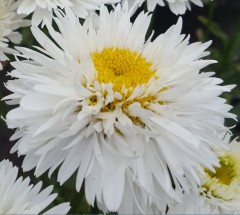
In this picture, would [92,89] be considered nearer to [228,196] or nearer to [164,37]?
[164,37]

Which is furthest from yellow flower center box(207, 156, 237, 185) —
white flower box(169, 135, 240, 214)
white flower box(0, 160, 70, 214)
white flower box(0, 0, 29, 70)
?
white flower box(0, 0, 29, 70)

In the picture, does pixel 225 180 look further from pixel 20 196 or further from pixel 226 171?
pixel 20 196

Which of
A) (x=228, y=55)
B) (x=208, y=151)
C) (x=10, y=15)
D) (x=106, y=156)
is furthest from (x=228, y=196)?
(x=228, y=55)

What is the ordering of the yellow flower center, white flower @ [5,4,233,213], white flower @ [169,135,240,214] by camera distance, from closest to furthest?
1. white flower @ [5,4,233,213]
2. white flower @ [169,135,240,214]
3. the yellow flower center

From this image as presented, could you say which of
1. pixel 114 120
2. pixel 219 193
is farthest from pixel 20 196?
pixel 219 193

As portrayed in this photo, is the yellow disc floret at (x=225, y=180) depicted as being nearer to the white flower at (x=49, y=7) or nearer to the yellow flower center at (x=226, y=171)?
the yellow flower center at (x=226, y=171)

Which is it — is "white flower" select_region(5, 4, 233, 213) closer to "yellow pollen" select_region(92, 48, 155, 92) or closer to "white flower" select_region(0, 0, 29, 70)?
"yellow pollen" select_region(92, 48, 155, 92)
